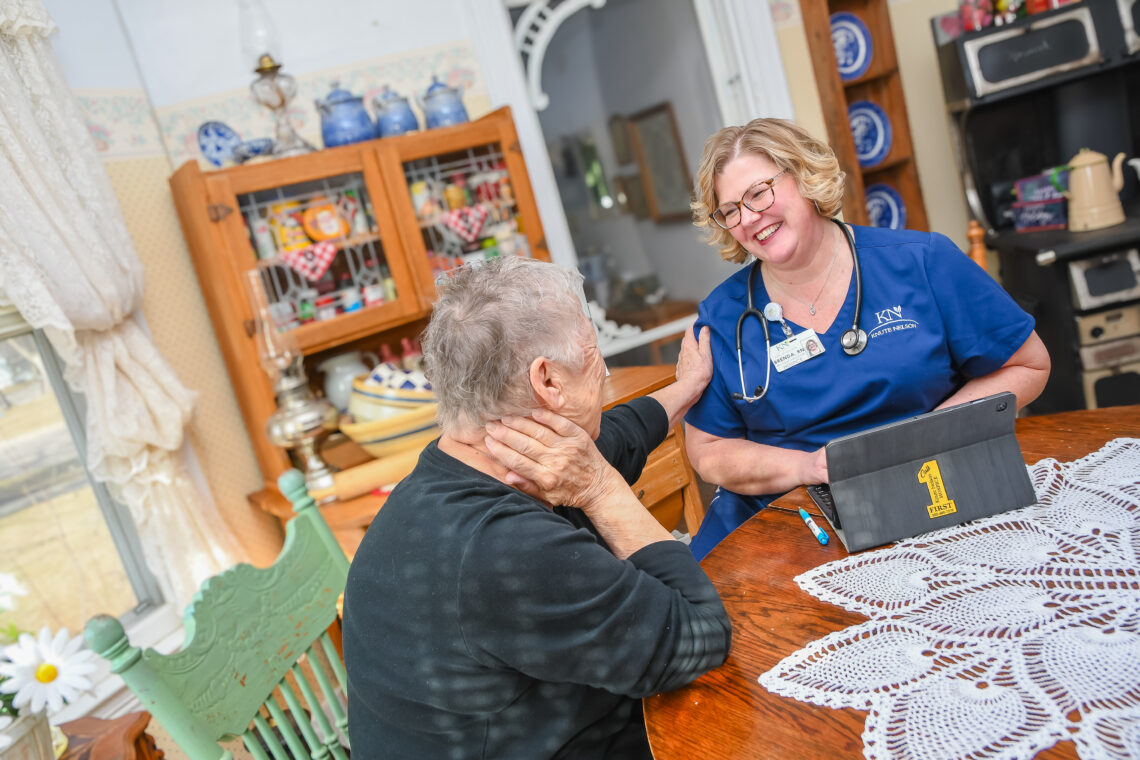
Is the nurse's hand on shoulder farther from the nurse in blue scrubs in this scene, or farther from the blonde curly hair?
the blonde curly hair

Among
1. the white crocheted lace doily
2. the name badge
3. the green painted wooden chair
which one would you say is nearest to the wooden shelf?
the name badge

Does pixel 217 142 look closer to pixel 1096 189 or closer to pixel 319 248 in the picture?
pixel 319 248

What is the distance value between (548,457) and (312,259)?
6.02ft

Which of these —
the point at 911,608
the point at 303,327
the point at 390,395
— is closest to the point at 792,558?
the point at 911,608

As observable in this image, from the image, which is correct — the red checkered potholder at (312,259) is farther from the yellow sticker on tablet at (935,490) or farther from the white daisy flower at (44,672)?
the yellow sticker on tablet at (935,490)

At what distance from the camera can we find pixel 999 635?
913 mm

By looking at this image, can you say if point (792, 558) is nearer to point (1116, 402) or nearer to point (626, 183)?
point (1116, 402)

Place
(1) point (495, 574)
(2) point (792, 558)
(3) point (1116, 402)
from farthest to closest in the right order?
(3) point (1116, 402) < (2) point (792, 558) < (1) point (495, 574)

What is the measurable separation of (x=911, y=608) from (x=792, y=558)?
0.79 feet

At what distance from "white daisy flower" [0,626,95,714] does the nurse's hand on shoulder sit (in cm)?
129

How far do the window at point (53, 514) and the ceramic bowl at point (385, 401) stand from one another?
0.76m

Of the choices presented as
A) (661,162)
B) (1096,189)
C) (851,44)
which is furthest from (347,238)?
(1096,189)

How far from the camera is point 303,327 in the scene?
101 inches

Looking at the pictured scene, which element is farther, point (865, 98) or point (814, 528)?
point (865, 98)
